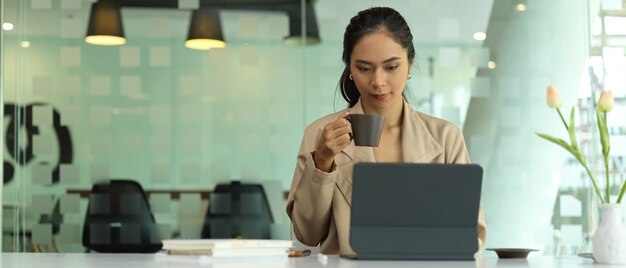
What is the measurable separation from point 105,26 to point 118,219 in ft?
3.52

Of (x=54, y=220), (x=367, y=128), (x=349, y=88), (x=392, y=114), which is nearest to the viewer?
(x=367, y=128)

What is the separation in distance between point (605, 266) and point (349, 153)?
35.2 inches

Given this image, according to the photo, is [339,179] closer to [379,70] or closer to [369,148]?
[369,148]

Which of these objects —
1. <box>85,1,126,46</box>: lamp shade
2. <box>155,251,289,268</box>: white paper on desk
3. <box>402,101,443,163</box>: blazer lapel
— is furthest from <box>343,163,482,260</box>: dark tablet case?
<box>85,1,126,46</box>: lamp shade

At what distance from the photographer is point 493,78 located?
5195 millimetres

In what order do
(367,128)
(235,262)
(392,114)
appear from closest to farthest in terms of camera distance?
(235,262), (367,128), (392,114)

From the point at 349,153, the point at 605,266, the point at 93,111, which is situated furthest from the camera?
the point at 93,111

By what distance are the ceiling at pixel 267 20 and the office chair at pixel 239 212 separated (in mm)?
841

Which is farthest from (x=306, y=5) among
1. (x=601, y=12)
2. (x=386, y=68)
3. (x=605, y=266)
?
(x=605, y=266)

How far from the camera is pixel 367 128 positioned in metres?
2.29

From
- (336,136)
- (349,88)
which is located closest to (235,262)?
(336,136)

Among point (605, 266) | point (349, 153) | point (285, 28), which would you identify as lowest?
point (605, 266)

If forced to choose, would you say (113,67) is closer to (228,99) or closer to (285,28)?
(228,99)

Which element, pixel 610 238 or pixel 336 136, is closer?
pixel 610 238
